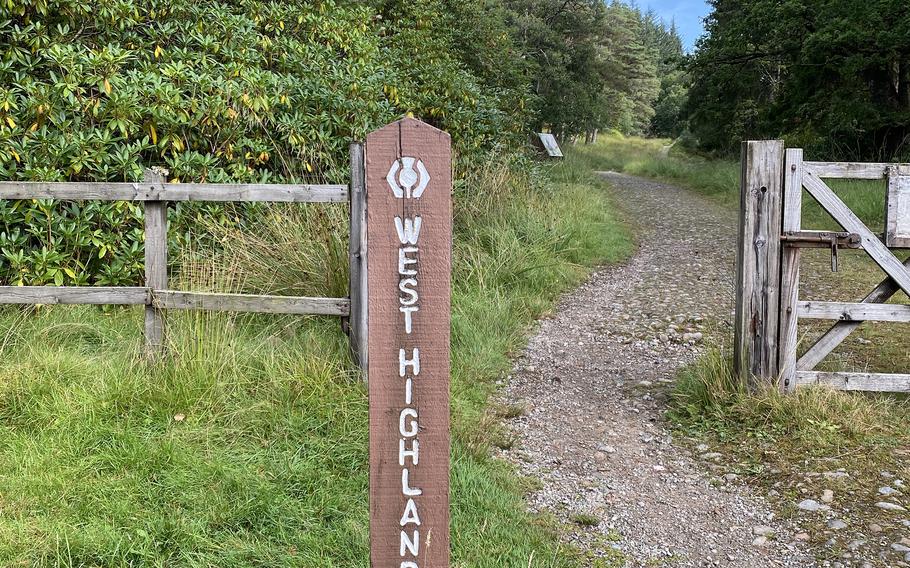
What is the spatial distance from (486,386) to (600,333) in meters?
1.99

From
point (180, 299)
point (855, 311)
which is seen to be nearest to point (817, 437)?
point (855, 311)

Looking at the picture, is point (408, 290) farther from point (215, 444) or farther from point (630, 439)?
point (630, 439)

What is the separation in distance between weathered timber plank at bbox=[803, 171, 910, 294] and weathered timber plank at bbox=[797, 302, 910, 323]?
0.16 metres

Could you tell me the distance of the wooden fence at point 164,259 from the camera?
4805 millimetres

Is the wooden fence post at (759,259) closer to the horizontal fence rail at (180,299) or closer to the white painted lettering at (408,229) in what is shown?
the horizontal fence rail at (180,299)

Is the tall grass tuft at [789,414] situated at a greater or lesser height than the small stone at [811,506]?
greater

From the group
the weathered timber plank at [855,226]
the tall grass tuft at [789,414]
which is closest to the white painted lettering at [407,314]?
the tall grass tuft at [789,414]

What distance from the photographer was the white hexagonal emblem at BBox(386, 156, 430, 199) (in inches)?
80.0

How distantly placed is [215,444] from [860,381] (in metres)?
4.06

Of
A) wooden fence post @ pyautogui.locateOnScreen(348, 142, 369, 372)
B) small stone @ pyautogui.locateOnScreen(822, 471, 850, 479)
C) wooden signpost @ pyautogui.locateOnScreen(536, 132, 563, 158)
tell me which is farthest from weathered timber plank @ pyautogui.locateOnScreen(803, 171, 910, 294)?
wooden signpost @ pyautogui.locateOnScreen(536, 132, 563, 158)

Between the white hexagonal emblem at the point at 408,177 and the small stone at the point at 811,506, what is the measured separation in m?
2.92

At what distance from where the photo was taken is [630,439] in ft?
15.4

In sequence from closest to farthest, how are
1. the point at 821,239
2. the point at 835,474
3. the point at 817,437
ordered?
the point at 835,474 < the point at 817,437 < the point at 821,239

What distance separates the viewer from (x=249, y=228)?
6539 millimetres
